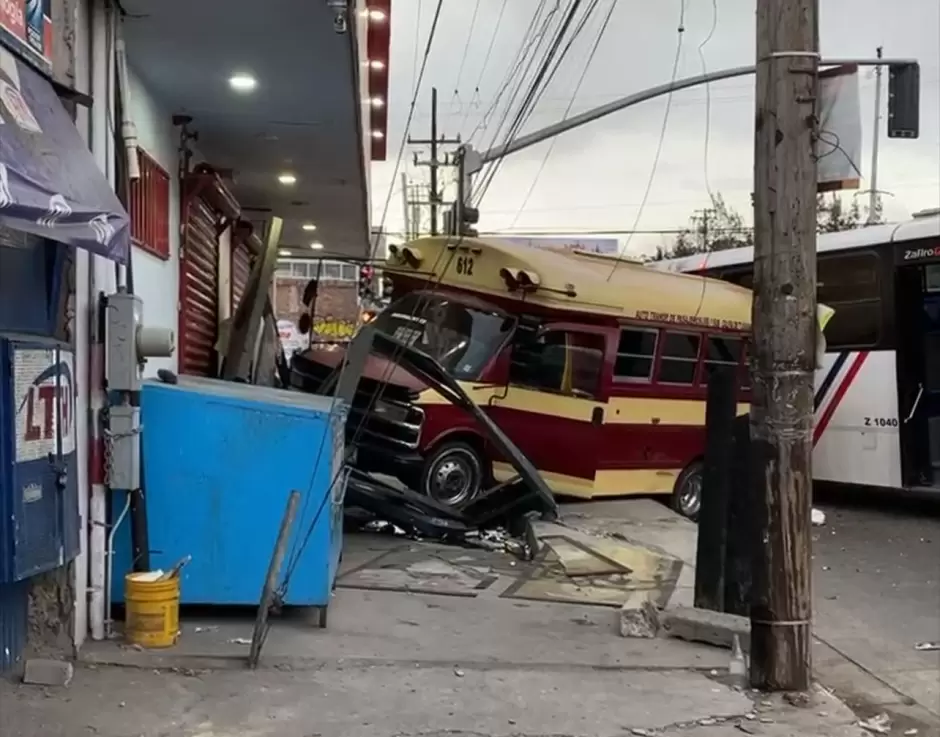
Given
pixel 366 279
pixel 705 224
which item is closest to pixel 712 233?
pixel 705 224

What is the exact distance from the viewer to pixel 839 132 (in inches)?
255

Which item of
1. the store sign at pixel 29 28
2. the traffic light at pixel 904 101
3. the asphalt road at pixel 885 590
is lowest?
the asphalt road at pixel 885 590

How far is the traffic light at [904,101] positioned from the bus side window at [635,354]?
4351 millimetres

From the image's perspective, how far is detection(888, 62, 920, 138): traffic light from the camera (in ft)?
31.2

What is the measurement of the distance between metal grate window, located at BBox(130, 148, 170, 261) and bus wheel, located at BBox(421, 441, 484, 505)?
360 cm

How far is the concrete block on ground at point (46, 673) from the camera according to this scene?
18.2 feet

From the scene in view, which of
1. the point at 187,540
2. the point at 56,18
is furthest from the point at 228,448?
the point at 56,18

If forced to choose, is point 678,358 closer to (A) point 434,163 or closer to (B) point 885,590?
(B) point 885,590

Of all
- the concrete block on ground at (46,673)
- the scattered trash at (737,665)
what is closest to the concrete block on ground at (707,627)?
the scattered trash at (737,665)

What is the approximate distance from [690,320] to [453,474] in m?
4.34

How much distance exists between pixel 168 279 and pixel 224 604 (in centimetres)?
381

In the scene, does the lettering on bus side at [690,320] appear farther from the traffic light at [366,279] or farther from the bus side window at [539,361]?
the traffic light at [366,279]

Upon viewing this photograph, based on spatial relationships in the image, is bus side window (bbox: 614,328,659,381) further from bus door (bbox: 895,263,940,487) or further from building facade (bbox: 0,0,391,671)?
building facade (bbox: 0,0,391,671)

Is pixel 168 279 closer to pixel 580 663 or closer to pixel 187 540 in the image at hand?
pixel 187 540
